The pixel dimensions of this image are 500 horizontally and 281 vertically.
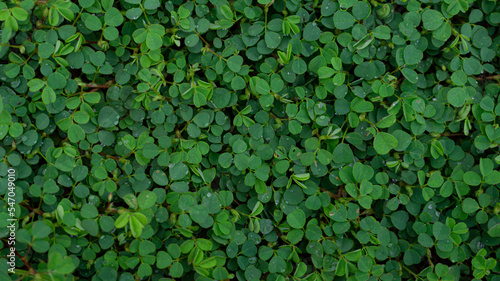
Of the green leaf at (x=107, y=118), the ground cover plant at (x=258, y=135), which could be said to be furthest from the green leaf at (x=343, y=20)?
the green leaf at (x=107, y=118)

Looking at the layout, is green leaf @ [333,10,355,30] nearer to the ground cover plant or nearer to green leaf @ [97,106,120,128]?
the ground cover plant

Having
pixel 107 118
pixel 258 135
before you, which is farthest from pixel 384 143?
pixel 107 118

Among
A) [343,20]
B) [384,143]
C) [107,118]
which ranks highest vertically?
[343,20]

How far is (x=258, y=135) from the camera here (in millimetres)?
1830

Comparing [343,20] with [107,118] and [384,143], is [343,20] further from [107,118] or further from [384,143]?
[107,118]

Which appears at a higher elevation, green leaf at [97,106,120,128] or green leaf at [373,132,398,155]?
green leaf at [97,106,120,128]

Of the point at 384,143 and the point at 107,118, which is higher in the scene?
the point at 107,118

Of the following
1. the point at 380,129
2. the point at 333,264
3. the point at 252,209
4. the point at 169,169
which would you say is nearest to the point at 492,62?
the point at 380,129

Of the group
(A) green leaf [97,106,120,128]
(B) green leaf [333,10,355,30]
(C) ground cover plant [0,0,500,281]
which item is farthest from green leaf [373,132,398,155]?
(A) green leaf [97,106,120,128]

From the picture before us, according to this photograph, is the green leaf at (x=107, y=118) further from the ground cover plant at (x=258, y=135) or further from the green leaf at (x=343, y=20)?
the green leaf at (x=343, y=20)

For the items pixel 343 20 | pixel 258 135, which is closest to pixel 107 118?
pixel 258 135

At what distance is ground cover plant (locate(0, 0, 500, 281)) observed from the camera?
1.73 meters

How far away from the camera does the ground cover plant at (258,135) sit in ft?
5.66

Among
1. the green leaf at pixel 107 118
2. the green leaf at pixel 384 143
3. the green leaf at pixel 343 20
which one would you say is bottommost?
the green leaf at pixel 384 143
